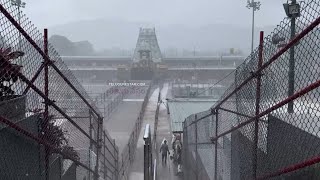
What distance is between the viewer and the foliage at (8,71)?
3463mm

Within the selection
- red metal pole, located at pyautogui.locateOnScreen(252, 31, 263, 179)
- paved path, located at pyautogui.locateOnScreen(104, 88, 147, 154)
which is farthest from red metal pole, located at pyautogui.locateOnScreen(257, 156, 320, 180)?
paved path, located at pyautogui.locateOnScreen(104, 88, 147, 154)

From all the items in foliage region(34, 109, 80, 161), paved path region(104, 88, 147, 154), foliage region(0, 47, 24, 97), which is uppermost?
foliage region(0, 47, 24, 97)

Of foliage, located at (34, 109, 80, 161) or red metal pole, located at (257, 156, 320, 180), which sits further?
foliage, located at (34, 109, 80, 161)

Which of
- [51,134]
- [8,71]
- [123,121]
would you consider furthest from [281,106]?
[123,121]

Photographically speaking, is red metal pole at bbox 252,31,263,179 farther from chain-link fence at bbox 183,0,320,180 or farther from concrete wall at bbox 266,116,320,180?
concrete wall at bbox 266,116,320,180

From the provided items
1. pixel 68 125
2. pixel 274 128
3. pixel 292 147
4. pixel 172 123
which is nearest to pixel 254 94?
pixel 274 128

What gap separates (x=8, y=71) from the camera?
11.8ft

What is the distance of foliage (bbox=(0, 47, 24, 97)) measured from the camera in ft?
11.4

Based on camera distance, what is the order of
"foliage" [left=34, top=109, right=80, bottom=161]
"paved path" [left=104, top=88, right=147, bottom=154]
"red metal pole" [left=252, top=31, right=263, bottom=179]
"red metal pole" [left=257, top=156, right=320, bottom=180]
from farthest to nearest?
"paved path" [left=104, top=88, right=147, bottom=154]
"foliage" [left=34, top=109, right=80, bottom=161]
"red metal pole" [left=252, top=31, right=263, bottom=179]
"red metal pole" [left=257, top=156, right=320, bottom=180]

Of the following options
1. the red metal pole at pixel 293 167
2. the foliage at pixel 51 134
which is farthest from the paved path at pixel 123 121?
the red metal pole at pixel 293 167

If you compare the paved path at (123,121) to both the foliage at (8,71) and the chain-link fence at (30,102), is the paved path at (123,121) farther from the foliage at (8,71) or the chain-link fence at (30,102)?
the foliage at (8,71)

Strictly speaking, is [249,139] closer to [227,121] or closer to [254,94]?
[254,94]

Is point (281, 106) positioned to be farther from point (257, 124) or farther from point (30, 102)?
point (30, 102)

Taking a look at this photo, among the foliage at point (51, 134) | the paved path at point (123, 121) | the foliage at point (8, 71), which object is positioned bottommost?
the paved path at point (123, 121)
